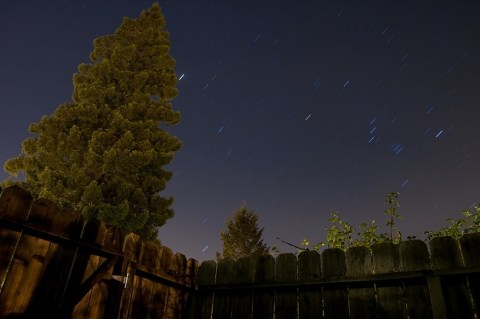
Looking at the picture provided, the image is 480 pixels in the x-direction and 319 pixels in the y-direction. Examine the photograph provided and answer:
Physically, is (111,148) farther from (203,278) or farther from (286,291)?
(286,291)

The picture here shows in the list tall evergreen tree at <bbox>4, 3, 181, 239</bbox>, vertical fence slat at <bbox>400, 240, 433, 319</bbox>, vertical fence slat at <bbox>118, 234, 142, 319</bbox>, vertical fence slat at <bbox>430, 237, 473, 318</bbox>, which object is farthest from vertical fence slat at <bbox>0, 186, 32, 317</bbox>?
tall evergreen tree at <bbox>4, 3, 181, 239</bbox>

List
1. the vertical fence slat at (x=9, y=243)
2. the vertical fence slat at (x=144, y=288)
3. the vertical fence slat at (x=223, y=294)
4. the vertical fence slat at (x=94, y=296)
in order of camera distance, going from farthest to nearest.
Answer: the vertical fence slat at (x=223, y=294)
the vertical fence slat at (x=144, y=288)
the vertical fence slat at (x=94, y=296)
the vertical fence slat at (x=9, y=243)

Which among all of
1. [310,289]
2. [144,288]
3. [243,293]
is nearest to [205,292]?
[243,293]

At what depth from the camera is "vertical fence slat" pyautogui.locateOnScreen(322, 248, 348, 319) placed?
3623mm

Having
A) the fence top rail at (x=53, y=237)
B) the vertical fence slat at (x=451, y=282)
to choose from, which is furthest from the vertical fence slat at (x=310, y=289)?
the fence top rail at (x=53, y=237)

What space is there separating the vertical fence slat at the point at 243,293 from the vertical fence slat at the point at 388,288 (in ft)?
4.74

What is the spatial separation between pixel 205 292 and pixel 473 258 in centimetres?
296

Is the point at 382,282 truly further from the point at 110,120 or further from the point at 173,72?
the point at 173,72

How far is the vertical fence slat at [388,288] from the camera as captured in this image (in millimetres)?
3373

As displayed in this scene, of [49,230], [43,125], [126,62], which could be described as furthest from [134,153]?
[49,230]

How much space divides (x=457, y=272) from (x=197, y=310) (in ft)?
9.51

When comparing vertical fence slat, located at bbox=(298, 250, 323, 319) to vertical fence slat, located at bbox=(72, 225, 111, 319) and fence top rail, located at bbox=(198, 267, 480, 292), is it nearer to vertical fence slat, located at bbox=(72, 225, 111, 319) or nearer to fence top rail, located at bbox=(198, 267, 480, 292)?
fence top rail, located at bbox=(198, 267, 480, 292)

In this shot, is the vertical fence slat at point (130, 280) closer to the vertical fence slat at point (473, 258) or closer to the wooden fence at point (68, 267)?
the wooden fence at point (68, 267)

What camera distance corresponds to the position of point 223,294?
428 centimetres
